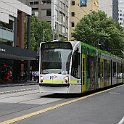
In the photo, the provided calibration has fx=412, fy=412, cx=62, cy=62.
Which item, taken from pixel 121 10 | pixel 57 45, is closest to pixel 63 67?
pixel 57 45

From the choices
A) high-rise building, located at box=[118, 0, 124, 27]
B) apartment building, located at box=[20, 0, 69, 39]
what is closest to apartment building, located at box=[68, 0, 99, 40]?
high-rise building, located at box=[118, 0, 124, 27]

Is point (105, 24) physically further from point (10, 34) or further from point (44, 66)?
point (44, 66)

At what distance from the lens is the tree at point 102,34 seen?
3167 inches

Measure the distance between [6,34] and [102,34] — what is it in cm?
3139

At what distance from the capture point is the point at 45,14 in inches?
3716

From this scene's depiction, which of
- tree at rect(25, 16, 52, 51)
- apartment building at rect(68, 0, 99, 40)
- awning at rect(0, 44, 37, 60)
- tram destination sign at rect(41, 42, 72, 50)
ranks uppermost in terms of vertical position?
apartment building at rect(68, 0, 99, 40)

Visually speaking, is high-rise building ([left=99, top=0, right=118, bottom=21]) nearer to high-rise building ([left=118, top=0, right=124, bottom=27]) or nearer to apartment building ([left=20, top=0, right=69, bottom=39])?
high-rise building ([left=118, top=0, right=124, bottom=27])

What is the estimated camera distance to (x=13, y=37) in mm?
54719

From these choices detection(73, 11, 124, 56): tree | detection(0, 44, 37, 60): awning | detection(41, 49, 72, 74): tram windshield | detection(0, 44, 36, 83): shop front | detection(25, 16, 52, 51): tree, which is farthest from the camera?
detection(73, 11, 124, 56): tree

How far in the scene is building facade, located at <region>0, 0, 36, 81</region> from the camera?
5038 cm

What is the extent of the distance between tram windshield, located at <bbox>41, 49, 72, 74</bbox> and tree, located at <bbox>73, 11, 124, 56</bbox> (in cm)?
5714

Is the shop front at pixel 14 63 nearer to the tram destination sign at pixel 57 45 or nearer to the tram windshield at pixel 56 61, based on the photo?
the tram destination sign at pixel 57 45

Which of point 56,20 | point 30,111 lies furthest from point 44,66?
point 56,20

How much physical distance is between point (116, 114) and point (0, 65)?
126 feet
